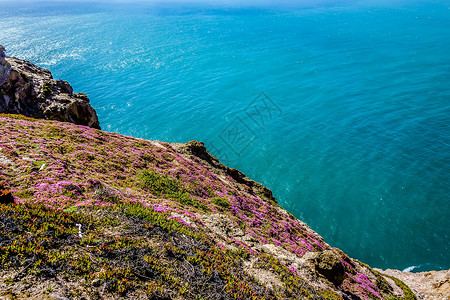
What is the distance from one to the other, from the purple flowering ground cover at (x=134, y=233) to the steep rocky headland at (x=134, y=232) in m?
0.06

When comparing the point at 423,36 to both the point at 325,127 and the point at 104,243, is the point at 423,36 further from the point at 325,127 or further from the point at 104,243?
the point at 104,243

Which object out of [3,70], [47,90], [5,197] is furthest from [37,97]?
[5,197]

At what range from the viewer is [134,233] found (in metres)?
14.0

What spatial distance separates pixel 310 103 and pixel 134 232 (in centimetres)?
7151

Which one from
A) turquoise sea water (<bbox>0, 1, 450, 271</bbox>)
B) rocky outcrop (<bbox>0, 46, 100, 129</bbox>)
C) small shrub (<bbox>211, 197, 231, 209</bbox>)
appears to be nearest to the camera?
small shrub (<bbox>211, 197, 231, 209</bbox>)

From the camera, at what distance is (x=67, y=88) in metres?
32.9

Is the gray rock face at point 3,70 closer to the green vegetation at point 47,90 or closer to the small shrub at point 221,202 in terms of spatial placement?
the green vegetation at point 47,90

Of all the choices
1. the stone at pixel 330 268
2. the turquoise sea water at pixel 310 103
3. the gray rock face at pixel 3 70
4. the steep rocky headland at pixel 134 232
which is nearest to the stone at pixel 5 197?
the steep rocky headland at pixel 134 232

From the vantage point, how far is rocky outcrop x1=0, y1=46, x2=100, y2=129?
27203 mm

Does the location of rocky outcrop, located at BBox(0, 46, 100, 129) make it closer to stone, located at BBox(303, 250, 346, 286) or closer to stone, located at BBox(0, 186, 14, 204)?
stone, located at BBox(0, 186, 14, 204)

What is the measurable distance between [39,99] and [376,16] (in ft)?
650

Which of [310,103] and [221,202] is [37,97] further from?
[310,103]

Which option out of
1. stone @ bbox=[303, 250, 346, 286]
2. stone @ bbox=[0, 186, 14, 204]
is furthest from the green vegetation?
stone @ bbox=[303, 250, 346, 286]

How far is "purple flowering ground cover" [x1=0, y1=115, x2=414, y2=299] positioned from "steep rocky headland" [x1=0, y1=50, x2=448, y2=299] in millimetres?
63
